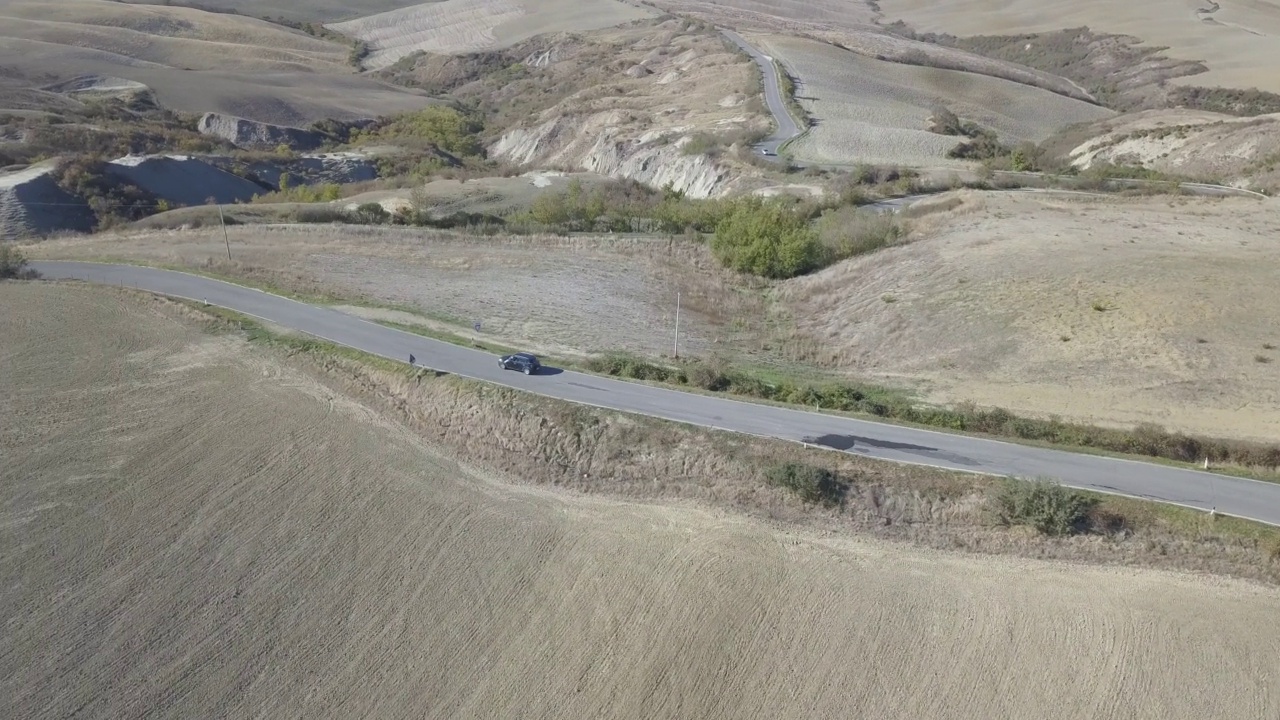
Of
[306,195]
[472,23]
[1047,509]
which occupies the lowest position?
[1047,509]

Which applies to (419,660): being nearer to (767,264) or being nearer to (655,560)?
(655,560)

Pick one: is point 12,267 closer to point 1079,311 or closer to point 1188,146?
point 1079,311

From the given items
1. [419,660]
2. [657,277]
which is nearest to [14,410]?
[419,660]

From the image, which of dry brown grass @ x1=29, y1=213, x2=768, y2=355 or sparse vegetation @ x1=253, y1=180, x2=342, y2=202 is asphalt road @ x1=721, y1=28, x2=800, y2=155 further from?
sparse vegetation @ x1=253, y1=180, x2=342, y2=202

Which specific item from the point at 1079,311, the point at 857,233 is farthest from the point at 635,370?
the point at 857,233

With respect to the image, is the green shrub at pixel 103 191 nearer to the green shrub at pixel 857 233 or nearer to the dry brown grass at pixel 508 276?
the dry brown grass at pixel 508 276

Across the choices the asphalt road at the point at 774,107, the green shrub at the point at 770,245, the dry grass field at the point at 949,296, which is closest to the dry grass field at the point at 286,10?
the asphalt road at the point at 774,107

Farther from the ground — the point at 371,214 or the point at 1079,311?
the point at 371,214
